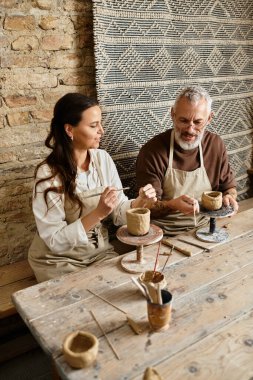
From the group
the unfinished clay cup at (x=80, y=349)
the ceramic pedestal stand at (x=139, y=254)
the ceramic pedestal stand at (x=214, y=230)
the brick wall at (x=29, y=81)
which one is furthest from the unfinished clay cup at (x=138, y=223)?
the brick wall at (x=29, y=81)

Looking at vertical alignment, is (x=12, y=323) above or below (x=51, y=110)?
below

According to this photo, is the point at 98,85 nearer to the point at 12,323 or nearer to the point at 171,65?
the point at 171,65

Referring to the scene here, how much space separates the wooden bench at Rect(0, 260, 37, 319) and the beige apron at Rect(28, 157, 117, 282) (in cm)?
20

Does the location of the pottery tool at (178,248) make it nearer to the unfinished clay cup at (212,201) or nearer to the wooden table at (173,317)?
the wooden table at (173,317)

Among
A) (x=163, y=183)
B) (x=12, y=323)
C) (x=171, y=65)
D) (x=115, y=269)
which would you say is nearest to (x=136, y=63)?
(x=171, y=65)

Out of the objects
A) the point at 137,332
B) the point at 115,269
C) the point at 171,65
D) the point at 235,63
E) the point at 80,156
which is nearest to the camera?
the point at 137,332

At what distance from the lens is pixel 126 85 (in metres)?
3.03

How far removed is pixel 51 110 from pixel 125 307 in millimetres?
1740

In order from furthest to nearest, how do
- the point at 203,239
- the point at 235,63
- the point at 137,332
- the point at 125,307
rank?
the point at 235,63 → the point at 203,239 → the point at 125,307 → the point at 137,332

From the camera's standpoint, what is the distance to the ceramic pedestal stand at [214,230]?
216cm

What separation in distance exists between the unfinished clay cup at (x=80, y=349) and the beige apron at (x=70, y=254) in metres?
1.05

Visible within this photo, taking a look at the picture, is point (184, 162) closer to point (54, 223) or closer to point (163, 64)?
point (163, 64)

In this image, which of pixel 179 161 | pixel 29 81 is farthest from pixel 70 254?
pixel 29 81

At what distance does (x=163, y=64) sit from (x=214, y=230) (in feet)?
5.52
